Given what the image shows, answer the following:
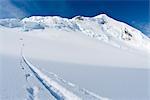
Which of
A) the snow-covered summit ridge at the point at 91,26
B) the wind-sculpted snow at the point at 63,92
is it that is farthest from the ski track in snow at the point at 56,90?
the snow-covered summit ridge at the point at 91,26

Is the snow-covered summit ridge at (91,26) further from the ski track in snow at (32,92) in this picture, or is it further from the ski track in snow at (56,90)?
the ski track in snow at (32,92)

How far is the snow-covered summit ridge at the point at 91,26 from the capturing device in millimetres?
50688

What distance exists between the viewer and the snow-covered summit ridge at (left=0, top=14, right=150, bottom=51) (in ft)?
166

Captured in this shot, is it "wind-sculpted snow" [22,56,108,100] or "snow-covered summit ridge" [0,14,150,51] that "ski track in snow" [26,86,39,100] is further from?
"snow-covered summit ridge" [0,14,150,51]

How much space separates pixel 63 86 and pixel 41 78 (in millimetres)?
1335

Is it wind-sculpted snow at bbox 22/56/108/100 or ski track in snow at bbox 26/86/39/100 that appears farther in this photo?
ski track in snow at bbox 26/86/39/100

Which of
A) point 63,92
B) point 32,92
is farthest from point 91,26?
point 63,92

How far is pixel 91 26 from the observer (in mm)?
86875

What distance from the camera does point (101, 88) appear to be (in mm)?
10398

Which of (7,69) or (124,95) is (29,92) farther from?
(7,69)

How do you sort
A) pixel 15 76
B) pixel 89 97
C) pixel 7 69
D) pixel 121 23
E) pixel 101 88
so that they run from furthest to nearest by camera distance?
pixel 121 23 → pixel 7 69 → pixel 15 76 → pixel 101 88 → pixel 89 97

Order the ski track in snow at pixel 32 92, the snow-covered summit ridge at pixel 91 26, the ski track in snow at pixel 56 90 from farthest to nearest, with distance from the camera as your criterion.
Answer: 1. the snow-covered summit ridge at pixel 91 26
2. the ski track in snow at pixel 32 92
3. the ski track in snow at pixel 56 90

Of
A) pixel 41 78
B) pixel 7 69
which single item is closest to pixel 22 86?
pixel 41 78

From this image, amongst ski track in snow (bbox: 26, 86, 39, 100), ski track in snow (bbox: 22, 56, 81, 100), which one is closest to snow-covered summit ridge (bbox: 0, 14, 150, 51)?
ski track in snow (bbox: 22, 56, 81, 100)
